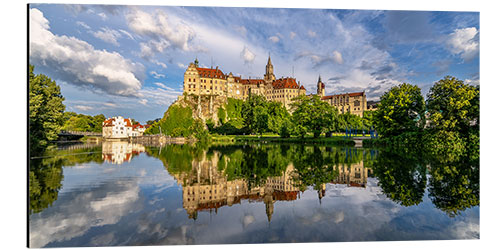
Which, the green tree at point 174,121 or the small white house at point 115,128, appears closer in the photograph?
the small white house at point 115,128

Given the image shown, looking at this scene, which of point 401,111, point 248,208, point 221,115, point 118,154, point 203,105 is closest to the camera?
point 248,208

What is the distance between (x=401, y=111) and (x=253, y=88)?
47405 millimetres

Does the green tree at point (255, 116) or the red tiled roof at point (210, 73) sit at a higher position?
the red tiled roof at point (210, 73)

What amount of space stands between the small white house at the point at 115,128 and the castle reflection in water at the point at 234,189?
4441 cm

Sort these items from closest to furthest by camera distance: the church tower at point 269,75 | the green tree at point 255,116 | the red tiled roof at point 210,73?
the green tree at point 255,116 < the red tiled roof at point 210,73 < the church tower at point 269,75

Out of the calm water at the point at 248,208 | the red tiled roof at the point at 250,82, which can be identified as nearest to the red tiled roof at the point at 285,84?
the red tiled roof at the point at 250,82

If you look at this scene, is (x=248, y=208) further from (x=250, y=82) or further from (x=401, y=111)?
(x=250, y=82)

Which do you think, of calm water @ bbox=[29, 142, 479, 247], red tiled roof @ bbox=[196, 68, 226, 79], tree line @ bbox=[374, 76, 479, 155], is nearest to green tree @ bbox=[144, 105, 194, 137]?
red tiled roof @ bbox=[196, 68, 226, 79]

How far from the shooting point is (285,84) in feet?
211

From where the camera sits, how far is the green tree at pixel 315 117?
82.2ft

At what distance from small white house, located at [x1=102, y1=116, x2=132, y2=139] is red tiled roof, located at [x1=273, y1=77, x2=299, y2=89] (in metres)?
40.8

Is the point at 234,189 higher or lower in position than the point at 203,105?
lower

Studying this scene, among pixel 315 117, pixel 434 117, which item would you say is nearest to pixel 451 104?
pixel 434 117

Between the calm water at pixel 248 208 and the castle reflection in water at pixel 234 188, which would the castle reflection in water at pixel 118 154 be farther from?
the castle reflection in water at pixel 234 188
